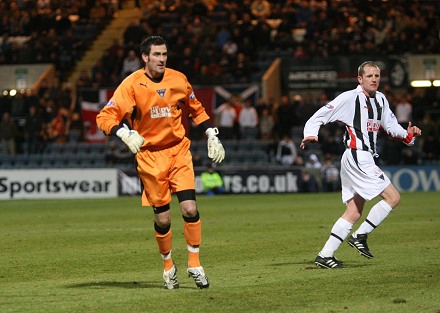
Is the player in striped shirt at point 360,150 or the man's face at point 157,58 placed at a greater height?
the man's face at point 157,58

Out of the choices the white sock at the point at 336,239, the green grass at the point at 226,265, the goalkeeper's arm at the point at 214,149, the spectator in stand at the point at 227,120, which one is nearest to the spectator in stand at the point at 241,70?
the spectator in stand at the point at 227,120

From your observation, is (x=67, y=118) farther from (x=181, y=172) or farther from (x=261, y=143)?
(x=181, y=172)

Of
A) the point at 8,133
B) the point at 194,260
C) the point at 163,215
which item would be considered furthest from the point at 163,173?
the point at 8,133

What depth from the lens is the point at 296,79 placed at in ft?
106

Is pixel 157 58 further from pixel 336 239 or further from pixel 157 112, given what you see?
pixel 336 239

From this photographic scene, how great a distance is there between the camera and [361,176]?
11.3m

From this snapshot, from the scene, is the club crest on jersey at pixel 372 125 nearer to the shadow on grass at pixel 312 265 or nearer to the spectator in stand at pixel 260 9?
the shadow on grass at pixel 312 265

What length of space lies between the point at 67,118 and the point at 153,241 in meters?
17.8

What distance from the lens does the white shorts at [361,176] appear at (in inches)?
442

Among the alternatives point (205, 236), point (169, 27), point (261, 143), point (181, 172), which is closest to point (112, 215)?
point (205, 236)

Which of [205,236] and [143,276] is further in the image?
[205,236]

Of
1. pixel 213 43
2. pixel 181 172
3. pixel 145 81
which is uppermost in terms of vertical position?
pixel 213 43

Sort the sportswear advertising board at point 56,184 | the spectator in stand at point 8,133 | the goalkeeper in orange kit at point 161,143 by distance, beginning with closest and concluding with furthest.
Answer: the goalkeeper in orange kit at point 161,143 → the sportswear advertising board at point 56,184 → the spectator in stand at point 8,133

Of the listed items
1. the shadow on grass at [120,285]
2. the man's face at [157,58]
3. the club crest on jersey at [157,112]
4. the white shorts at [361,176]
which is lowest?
the shadow on grass at [120,285]
